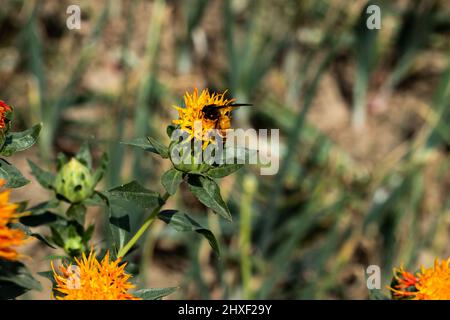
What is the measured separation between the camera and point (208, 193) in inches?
25.0

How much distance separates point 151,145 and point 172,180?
0.04 meters

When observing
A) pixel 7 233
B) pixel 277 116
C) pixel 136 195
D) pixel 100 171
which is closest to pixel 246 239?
pixel 277 116

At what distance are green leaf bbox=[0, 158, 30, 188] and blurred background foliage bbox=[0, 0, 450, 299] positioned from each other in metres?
0.72

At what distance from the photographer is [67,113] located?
1998 millimetres

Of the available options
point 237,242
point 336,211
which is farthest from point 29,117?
point 336,211

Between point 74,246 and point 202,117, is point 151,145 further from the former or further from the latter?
point 74,246

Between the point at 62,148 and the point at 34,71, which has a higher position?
the point at 34,71

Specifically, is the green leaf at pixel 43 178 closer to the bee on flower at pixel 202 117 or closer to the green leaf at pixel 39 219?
the green leaf at pixel 39 219

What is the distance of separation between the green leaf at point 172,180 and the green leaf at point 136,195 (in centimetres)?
4

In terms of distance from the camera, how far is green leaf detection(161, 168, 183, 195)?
61 cm

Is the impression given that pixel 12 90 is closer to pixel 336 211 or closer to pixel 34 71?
pixel 34 71

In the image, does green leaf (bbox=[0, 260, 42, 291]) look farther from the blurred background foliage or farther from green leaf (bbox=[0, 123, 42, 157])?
the blurred background foliage

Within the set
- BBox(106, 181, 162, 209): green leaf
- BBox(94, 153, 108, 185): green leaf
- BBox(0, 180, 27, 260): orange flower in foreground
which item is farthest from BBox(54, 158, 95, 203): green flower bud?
BBox(0, 180, 27, 260): orange flower in foreground

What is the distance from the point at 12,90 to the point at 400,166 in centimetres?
111
